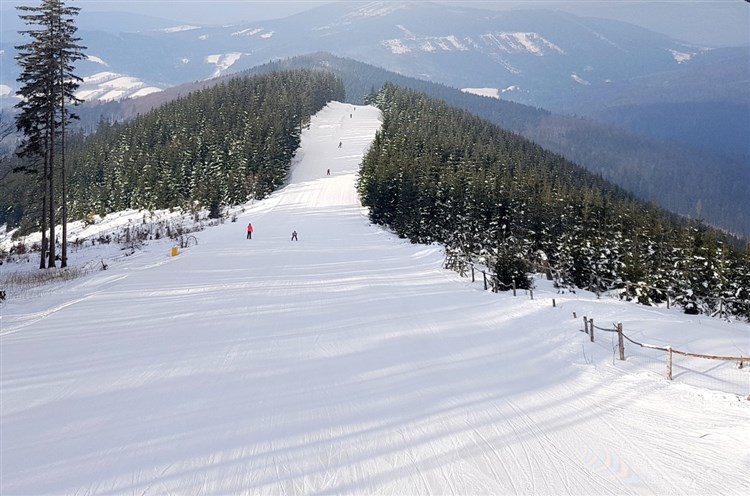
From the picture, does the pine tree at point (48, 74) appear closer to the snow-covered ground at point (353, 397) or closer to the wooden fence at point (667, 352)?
the snow-covered ground at point (353, 397)

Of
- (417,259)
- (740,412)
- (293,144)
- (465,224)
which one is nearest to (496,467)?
(740,412)

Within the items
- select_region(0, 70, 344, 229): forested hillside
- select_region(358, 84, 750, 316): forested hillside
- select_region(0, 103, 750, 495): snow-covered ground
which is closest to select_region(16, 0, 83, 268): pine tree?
select_region(0, 103, 750, 495): snow-covered ground

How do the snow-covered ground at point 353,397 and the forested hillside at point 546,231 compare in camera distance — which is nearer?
the snow-covered ground at point 353,397

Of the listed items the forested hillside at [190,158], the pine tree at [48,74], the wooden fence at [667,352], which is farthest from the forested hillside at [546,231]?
the pine tree at [48,74]

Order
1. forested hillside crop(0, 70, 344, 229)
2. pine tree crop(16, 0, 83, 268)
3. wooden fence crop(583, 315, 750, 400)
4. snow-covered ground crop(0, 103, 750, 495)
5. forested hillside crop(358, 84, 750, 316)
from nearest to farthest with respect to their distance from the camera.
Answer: snow-covered ground crop(0, 103, 750, 495) < wooden fence crop(583, 315, 750, 400) < forested hillside crop(358, 84, 750, 316) < pine tree crop(16, 0, 83, 268) < forested hillside crop(0, 70, 344, 229)

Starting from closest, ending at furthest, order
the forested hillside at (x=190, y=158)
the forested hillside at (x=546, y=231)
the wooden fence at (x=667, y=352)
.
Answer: the wooden fence at (x=667, y=352) → the forested hillside at (x=546, y=231) → the forested hillside at (x=190, y=158)

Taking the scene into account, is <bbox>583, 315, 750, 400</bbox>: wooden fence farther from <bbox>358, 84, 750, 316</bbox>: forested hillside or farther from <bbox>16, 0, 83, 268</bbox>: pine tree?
<bbox>16, 0, 83, 268</bbox>: pine tree

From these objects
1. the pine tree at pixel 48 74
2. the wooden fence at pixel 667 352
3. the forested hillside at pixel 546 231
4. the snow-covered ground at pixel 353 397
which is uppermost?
the pine tree at pixel 48 74
